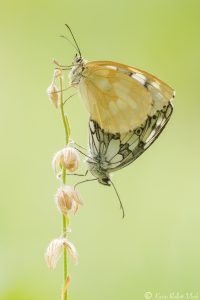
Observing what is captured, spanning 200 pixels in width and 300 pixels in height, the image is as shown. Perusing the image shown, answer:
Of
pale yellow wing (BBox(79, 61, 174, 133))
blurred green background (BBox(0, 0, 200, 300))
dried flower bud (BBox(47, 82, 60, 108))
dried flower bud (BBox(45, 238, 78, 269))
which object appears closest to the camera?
dried flower bud (BBox(45, 238, 78, 269))

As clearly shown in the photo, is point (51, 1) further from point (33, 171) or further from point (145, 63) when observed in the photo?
point (33, 171)

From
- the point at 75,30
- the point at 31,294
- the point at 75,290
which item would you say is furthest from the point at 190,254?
the point at 75,30

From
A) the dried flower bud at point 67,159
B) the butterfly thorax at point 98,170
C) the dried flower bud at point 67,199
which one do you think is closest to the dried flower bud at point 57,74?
the dried flower bud at point 67,159

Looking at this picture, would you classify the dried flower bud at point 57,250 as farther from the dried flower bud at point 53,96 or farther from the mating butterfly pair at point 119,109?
the mating butterfly pair at point 119,109

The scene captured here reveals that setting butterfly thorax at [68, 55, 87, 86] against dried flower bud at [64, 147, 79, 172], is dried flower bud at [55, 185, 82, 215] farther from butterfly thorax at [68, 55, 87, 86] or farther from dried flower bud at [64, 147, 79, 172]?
butterfly thorax at [68, 55, 87, 86]

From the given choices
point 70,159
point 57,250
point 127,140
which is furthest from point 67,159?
point 127,140

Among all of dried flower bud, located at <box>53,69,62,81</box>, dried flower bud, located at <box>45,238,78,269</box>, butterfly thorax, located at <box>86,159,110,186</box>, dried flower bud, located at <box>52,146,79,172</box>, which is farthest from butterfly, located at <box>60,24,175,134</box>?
dried flower bud, located at <box>45,238,78,269</box>
